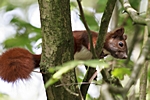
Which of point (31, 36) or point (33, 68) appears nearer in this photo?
point (33, 68)

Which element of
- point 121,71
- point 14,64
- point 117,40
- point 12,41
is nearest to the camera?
point 121,71

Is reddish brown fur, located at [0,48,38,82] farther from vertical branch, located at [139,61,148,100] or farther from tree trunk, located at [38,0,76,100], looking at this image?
vertical branch, located at [139,61,148,100]

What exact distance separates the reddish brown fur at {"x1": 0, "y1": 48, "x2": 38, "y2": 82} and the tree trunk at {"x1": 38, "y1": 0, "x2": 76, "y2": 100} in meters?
0.22

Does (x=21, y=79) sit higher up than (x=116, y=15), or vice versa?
(x=116, y=15)

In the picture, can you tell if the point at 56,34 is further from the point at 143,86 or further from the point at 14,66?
the point at 143,86

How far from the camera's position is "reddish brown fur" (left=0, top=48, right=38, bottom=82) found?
129 centimetres

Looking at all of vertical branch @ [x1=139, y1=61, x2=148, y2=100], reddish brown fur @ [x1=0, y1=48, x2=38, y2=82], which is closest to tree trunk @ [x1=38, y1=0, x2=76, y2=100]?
reddish brown fur @ [x1=0, y1=48, x2=38, y2=82]

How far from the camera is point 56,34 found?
1.10 metres

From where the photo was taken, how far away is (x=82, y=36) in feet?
6.17

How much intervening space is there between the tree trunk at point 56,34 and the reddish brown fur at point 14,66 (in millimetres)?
216

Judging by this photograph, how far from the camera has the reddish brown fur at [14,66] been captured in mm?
1294

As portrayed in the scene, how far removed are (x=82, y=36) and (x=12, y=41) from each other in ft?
1.21

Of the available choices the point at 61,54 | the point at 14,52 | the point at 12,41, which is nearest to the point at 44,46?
the point at 61,54

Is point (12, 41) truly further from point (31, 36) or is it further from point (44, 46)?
point (44, 46)
